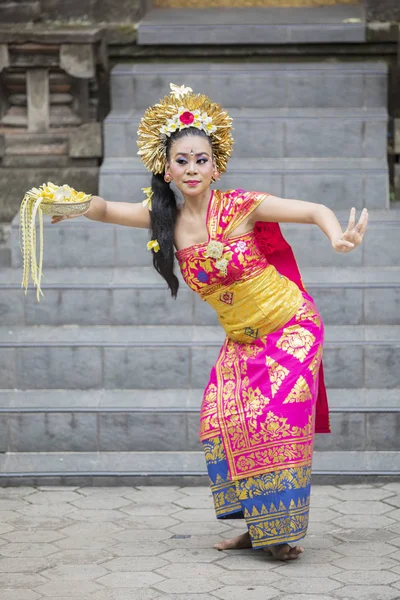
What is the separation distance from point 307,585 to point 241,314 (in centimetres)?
114

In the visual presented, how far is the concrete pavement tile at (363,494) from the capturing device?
5852 mm

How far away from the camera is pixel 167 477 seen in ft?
20.1

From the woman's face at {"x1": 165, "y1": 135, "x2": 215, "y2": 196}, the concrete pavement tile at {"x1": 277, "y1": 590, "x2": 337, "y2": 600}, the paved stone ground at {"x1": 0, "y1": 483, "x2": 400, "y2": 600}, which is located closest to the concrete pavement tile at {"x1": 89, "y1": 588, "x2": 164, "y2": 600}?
the paved stone ground at {"x1": 0, "y1": 483, "x2": 400, "y2": 600}

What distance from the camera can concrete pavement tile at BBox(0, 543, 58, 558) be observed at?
16.8ft

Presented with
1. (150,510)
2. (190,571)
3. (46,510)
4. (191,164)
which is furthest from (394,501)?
(191,164)

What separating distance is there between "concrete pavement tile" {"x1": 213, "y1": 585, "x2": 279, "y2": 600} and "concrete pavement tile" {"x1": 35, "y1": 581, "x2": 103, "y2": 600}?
19.1 inches

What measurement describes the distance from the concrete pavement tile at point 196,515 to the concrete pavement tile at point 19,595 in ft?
3.64

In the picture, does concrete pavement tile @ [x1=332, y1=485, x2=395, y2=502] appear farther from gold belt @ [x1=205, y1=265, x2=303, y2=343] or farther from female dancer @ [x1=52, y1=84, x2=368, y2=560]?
gold belt @ [x1=205, y1=265, x2=303, y2=343]

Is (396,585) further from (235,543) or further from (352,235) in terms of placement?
(352,235)

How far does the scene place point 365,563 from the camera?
4918 mm

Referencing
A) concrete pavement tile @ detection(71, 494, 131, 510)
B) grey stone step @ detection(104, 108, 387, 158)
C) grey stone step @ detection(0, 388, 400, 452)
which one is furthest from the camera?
grey stone step @ detection(104, 108, 387, 158)

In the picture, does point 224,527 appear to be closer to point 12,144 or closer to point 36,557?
point 36,557

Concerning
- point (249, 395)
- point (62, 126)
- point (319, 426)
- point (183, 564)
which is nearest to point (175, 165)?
point (249, 395)

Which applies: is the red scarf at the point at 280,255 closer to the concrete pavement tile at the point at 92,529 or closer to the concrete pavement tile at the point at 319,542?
the concrete pavement tile at the point at 319,542
